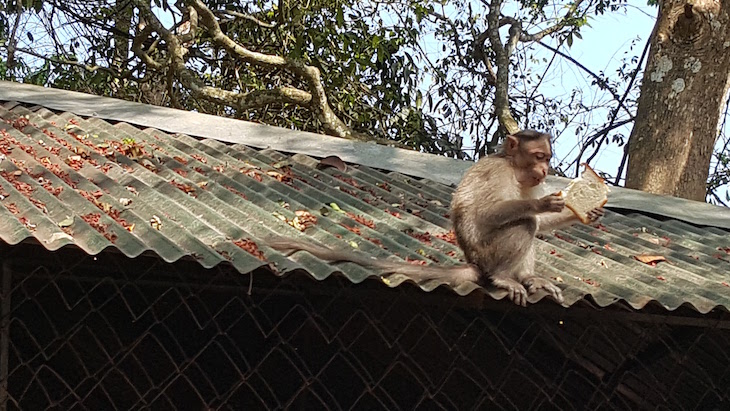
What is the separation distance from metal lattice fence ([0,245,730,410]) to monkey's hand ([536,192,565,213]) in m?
0.54

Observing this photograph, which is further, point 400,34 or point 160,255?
point 400,34

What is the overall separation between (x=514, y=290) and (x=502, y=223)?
697 millimetres

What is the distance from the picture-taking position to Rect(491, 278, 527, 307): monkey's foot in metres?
4.17

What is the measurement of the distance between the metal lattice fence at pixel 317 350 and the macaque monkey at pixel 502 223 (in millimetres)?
175

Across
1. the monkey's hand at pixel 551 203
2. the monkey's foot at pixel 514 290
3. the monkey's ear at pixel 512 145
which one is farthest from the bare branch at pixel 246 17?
the monkey's foot at pixel 514 290

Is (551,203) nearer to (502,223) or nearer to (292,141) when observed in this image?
(502,223)

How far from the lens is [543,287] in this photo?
427cm

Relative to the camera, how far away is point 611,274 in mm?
4902

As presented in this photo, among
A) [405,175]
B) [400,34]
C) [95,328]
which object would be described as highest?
[400,34]

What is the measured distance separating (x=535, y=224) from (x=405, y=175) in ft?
7.71

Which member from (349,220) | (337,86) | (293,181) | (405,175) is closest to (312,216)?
(349,220)

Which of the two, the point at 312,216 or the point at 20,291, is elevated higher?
the point at 312,216

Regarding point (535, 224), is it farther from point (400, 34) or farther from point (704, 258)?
point (400, 34)

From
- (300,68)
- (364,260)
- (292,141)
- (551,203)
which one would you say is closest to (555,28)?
(300,68)
